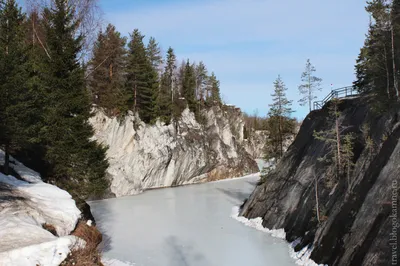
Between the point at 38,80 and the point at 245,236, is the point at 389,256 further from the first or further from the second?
the point at 38,80

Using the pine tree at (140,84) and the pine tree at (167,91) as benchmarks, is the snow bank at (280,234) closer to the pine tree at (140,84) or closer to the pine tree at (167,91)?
the pine tree at (140,84)

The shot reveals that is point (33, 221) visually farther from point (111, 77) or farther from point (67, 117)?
point (111, 77)

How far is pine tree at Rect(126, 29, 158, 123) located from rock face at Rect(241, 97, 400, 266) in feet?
72.6

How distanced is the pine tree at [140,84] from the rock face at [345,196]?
22141mm

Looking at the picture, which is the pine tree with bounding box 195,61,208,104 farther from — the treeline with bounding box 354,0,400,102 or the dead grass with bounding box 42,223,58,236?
the dead grass with bounding box 42,223,58,236

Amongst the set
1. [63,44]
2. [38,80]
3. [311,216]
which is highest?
[63,44]

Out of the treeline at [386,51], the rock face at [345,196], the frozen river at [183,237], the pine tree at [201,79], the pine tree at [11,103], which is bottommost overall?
the frozen river at [183,237]

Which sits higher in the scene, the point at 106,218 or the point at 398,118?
the point at 398,118

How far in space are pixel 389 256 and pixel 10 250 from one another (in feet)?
32.1

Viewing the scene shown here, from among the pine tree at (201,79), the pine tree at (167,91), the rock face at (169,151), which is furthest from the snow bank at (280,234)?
the pine tree at (201,79)

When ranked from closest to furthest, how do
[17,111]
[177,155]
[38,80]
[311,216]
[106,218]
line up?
1. [17,111]
2. [311,216]
3. [38,80]
4. [106,218]
5. [177,155]

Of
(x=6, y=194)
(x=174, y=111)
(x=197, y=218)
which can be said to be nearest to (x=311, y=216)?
(x=197, y=218)

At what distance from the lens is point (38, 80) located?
17.2 meters

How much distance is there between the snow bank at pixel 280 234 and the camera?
43.6 feet
